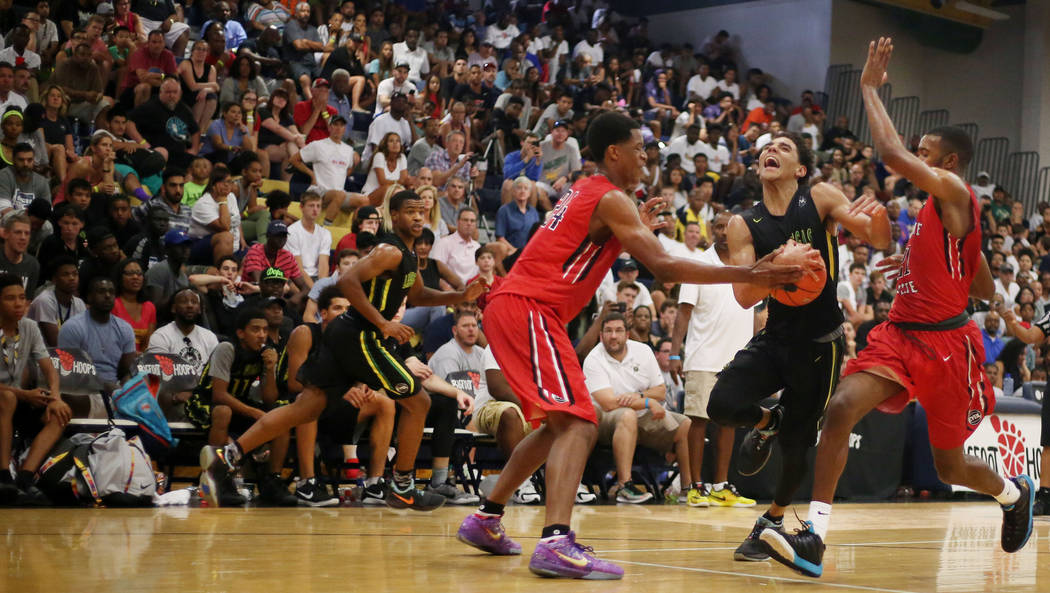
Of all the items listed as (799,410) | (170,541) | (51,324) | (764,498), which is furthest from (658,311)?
(170,541)

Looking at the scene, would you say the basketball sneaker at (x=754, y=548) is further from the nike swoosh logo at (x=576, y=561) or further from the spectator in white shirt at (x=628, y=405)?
the spectator in white shirt at (x=628, y=405)

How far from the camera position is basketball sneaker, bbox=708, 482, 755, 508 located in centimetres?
923

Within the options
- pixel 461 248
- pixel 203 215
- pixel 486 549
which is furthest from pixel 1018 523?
pixel 203 215

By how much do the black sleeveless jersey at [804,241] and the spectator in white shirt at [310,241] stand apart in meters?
6.65

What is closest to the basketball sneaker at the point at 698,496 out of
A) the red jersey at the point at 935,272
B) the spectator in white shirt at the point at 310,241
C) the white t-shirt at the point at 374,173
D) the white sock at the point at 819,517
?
the red jersey at the point at 935,272

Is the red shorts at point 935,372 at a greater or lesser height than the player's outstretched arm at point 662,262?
lesser

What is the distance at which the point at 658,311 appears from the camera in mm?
12961

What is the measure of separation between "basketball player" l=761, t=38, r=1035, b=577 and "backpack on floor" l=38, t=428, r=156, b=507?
189 inches

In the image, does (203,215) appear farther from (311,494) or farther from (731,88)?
(731,88)

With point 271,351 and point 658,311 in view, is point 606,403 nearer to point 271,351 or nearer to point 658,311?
point 271,351

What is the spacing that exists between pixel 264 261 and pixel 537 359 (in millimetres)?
6382

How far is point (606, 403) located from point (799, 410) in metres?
4.02

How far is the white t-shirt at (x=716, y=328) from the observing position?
9430 mm

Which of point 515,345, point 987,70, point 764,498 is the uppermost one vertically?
point 987,70
